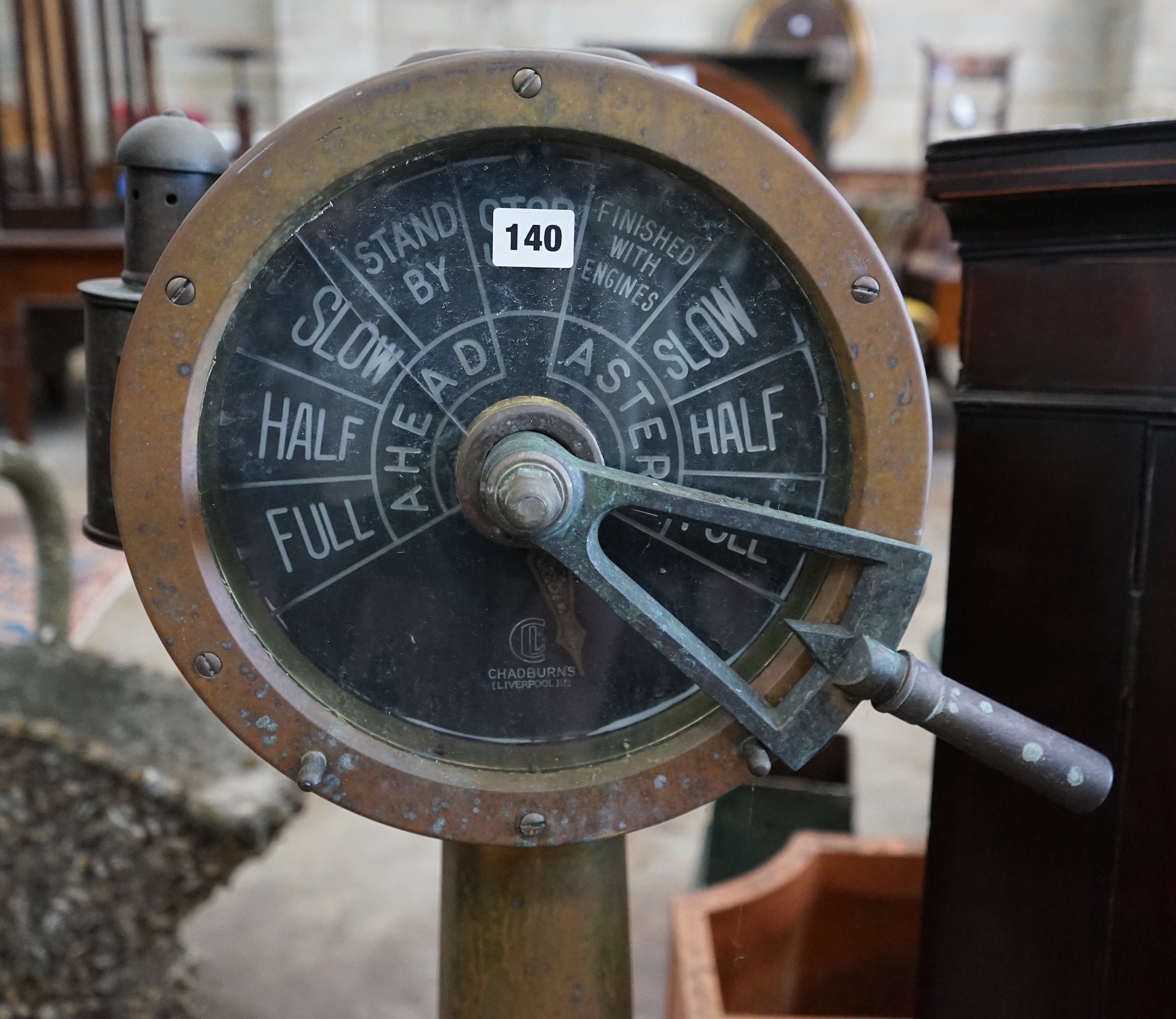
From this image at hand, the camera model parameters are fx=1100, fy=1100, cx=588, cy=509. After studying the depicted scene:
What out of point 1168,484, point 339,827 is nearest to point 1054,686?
point 1168,484

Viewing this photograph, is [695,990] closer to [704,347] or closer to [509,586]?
[509,586]

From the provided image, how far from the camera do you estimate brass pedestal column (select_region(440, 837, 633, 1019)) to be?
0.92 m

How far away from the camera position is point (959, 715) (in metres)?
0.73

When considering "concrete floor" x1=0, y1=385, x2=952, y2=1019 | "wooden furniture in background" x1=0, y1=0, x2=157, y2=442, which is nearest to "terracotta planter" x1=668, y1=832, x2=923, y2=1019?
"concrete floor" x1=0, y1=385, x2=952, y2=1019

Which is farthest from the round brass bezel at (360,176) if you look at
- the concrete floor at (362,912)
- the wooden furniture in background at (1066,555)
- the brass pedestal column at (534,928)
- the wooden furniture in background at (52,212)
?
Answer: the wooden furniture in background at (52,212)

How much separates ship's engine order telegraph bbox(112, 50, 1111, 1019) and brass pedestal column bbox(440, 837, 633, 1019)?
0.16 m

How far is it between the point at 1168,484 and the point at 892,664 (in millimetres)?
347

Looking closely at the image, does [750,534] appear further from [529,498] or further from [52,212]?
[52,212]

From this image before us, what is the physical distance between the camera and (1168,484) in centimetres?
90

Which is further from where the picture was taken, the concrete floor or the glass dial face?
the concrete floor

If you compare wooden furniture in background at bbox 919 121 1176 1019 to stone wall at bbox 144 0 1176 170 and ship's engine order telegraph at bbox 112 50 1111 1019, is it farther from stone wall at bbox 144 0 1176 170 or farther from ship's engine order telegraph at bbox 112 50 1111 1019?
stone wall at bbox 144 0 1176 170

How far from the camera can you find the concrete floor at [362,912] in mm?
1874

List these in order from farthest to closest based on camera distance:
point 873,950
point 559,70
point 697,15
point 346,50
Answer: point 697,15 < point 346,50 < point 873,950 < point 559,70

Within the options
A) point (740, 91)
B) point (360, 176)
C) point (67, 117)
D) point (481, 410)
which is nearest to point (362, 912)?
point (481, 410)
